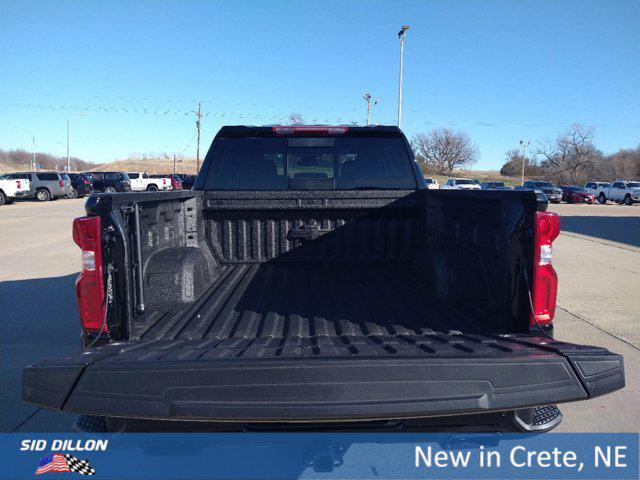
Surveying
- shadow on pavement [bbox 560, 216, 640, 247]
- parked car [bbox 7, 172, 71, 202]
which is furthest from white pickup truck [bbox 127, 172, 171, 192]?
shadow on pavement [bbox 560, 216, 640, 247]

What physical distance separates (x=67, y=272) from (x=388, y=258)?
7584mm

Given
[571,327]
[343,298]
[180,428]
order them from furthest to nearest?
[571,327]
[343,298]
[180,428]

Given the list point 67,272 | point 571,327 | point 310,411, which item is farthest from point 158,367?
point 67,272

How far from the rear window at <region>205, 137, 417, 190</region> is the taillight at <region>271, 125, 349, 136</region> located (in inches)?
2.8

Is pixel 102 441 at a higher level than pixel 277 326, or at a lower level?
lower

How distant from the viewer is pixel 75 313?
6.61 metres

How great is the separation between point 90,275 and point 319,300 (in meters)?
1.45

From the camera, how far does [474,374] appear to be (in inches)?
79.4

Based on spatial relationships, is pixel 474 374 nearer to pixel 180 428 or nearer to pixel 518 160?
pixel 180 428

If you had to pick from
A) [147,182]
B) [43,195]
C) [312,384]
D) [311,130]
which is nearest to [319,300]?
[312,384]

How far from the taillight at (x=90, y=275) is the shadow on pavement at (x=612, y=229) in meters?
16.4

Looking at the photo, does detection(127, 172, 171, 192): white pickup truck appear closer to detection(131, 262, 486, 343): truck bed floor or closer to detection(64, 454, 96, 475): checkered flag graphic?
detection(131, 262, 486, 343): truck bed floor

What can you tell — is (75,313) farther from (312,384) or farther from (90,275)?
(312,384)

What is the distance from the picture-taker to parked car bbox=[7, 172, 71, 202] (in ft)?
108
